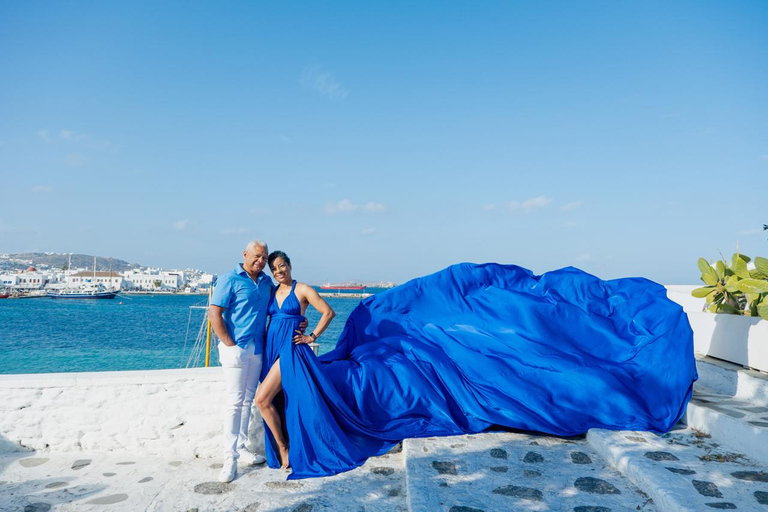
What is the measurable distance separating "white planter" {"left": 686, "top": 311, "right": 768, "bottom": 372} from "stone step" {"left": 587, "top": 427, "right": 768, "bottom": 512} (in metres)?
1.64

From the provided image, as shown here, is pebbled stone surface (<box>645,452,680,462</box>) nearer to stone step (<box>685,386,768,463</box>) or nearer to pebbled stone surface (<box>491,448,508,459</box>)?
stone step (<box>685,386,768,463</box>)

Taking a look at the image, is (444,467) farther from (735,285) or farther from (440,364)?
(735,285)

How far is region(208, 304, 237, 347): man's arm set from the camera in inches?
149

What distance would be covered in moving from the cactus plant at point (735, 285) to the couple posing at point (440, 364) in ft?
3.23

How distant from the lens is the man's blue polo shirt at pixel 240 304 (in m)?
3.89

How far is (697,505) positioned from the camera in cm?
274

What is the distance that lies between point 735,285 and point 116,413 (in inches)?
249

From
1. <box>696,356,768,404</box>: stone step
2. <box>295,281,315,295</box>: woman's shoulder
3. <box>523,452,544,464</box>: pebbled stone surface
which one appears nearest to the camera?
<box>523,452,544,464</box>: pebbled stone surface

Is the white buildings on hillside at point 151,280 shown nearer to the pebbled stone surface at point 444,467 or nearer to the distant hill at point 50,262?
the distant hill at point 50,262

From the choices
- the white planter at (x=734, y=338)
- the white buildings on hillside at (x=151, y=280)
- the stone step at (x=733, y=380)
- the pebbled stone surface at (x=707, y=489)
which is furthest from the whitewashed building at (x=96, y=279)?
the pebbled stone surface at (x=707, y=489)

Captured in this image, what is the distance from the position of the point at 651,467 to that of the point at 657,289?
2.36 m

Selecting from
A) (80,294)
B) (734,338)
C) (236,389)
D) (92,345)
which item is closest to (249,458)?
(236,389)

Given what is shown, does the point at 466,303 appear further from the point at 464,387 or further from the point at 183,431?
the point at 183,431

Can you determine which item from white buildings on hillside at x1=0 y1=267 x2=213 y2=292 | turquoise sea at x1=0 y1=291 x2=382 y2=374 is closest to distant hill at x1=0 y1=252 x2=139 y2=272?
white buildings on hillside at x1=0 y1=267 x2=213 y2=292
